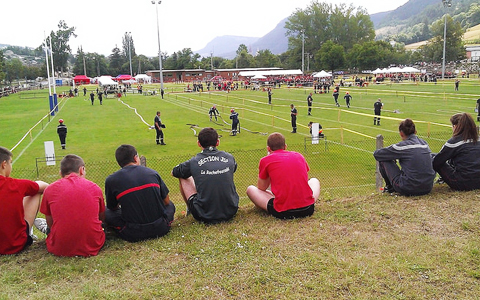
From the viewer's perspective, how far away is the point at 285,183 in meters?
5.63

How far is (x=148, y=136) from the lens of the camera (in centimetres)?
2405

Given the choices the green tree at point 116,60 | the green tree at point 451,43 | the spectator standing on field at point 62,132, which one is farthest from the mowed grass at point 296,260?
the green tree at point 116,60

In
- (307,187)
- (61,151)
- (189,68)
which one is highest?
(189,68)

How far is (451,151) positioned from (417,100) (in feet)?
119

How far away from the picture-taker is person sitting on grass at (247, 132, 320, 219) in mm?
5633

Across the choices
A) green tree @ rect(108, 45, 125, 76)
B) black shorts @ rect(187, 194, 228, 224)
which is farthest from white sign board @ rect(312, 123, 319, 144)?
green tree @ rect(108, 45, 125, 76)

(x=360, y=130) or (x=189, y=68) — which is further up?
(x=189, y=68)

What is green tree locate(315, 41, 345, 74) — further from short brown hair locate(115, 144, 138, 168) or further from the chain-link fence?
short brown hair locate(115, 144, 138, 168)

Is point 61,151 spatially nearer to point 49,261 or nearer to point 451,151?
point 49,261

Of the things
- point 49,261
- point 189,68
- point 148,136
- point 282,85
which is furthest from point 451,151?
point 189,68

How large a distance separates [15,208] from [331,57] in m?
104

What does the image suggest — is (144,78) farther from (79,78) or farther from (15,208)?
(15,208)

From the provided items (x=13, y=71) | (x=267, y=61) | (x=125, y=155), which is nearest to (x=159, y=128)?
(x=125, y=155)

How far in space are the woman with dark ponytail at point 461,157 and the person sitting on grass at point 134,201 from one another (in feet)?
14.6
